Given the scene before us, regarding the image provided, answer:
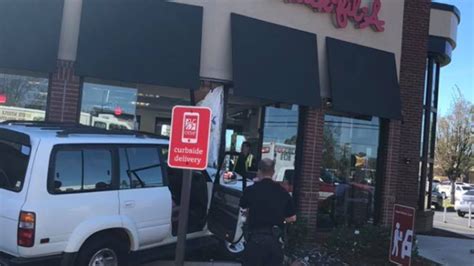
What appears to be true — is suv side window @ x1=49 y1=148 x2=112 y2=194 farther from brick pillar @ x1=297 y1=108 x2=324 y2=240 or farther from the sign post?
brick pillar @ x1=297 y1=108 x2=324 y2=240

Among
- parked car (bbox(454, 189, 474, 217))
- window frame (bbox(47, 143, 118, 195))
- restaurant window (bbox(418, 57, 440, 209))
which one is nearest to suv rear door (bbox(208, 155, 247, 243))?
window frame (bbox(47, 143, 118, 195))

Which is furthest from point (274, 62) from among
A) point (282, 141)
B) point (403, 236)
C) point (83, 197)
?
point (83, 197)

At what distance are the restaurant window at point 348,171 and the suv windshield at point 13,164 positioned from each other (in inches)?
271

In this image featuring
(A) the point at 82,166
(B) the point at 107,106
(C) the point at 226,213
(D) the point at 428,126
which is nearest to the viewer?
(A) the point at 82,166

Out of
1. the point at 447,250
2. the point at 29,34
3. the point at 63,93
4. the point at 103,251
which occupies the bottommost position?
the point at 447,250

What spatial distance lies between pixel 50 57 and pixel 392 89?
23.1 feet

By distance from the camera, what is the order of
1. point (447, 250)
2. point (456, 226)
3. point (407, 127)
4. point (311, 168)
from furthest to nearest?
1. point (456, 226)
2. point (407, 127)
3. point (447, 250)
4. point (311, 168)

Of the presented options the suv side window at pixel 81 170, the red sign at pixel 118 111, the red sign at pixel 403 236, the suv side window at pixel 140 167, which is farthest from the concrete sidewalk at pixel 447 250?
the suv side window at pixel 81 170

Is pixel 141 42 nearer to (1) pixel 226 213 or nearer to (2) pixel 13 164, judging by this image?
(1) pixel 226 213

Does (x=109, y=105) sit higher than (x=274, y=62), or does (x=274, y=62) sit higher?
(x=274, y=62)

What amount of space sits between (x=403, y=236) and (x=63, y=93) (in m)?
5.65

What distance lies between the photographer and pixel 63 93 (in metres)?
9.05

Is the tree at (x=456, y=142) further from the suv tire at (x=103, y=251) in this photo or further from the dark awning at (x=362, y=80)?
the suv tire at (x=103, y=251)

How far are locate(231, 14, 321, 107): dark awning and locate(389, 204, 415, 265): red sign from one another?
3.44 m
